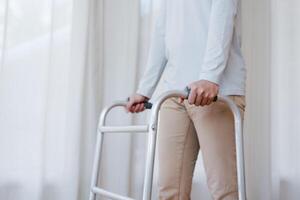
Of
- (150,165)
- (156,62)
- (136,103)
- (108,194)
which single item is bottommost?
(108,194)

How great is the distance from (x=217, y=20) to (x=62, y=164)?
111cm

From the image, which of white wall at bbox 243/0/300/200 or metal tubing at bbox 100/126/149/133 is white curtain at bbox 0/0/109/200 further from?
white wall at bbox 243/0/300/200

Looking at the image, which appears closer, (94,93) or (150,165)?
(150,165)

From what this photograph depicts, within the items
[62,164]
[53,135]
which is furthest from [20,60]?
[62,164]

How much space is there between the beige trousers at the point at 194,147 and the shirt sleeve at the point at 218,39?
0.39 ft

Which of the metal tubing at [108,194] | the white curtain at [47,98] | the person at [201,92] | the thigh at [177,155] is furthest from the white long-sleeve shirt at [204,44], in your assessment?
the white curtain at [47,98]

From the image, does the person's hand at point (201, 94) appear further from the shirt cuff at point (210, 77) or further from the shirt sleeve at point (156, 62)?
the shirt sleeve at point (156, 62)

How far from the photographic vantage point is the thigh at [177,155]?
4.03 feet

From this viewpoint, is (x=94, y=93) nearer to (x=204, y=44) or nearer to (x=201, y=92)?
(x=204, y=44)

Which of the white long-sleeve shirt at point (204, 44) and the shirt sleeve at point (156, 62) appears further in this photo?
the shirt sleeve at point (156, 62)

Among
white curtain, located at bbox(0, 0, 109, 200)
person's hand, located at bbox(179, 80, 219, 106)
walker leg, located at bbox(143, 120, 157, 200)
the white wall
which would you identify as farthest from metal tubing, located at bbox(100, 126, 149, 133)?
the white wall

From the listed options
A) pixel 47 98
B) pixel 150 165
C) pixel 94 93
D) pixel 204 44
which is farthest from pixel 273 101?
pixel 150 165

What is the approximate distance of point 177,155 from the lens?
48.6 inches

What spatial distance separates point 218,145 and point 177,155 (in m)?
0.16
